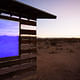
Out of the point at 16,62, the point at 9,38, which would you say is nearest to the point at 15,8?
the point at 9,38

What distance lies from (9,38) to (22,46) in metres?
0.96

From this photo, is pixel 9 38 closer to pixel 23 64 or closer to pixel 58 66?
pixel 23 64

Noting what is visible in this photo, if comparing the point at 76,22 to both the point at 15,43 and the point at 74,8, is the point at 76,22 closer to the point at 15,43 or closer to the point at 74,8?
the point at 74,8

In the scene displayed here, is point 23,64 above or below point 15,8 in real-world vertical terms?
below

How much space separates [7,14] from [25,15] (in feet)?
3.45

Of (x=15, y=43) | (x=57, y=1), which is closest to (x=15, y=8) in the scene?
(x=15, y=43)

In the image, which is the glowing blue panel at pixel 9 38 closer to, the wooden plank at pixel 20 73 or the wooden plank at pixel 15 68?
the wooden plank at pixel 15 68

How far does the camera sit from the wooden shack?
4.53m

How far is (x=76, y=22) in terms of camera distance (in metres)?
16.0

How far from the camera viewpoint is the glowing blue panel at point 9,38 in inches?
173

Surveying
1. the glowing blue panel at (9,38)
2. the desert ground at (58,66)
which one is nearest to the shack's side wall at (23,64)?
the glowing blue panel at (9,38)

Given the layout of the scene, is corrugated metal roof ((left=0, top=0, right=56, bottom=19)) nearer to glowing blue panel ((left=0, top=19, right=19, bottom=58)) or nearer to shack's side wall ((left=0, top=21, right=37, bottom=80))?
glowing blue panel ((left=0, top=19, right=19, bottom=58))

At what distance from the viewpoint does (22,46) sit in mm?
5527

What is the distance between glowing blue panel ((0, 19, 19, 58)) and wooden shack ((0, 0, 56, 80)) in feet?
0.48
